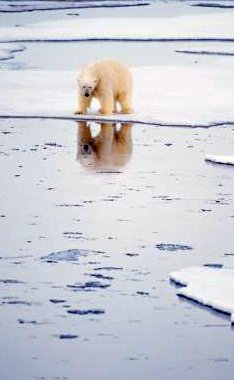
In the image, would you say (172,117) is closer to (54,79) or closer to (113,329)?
(54,79)


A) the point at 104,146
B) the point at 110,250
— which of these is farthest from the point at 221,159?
the point at 110,250

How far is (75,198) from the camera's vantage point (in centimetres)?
841

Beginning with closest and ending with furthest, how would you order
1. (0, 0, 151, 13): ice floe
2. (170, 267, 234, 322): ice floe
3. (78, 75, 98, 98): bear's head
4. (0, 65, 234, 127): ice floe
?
(170, 267, 234, 322): ice floe, (78, 75, 98, 98): bear's head, (0, 65, 234, 127): ice floe, (0, 0, 151, 13): ice floe

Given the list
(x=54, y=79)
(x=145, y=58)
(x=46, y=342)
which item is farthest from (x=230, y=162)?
(x=145, y=58)

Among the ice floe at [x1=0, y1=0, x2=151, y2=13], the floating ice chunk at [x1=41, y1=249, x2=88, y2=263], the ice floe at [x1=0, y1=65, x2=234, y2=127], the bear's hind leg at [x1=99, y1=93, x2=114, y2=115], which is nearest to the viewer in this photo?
the floating ice chunk at [x1=41, y1=249, x2=88, y2=263]

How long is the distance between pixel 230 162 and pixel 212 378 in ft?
15.8

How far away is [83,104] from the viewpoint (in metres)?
12.2

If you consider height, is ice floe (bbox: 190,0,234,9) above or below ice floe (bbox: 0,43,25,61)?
below

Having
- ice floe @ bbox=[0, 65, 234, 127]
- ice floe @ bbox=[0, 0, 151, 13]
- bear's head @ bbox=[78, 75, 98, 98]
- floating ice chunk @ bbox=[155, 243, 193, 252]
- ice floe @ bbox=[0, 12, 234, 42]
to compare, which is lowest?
ice floe @ bbox=[0, 0, 151, 13]

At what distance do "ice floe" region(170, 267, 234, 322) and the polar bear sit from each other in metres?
5.57

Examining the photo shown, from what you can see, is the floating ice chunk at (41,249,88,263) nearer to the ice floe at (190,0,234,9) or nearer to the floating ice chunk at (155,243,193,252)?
the floating ice chunk at (155,243,193,252)

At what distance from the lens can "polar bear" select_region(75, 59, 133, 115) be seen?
12.0 m

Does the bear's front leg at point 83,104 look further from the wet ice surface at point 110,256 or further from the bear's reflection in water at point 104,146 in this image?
the wet ice surface at point 110,256

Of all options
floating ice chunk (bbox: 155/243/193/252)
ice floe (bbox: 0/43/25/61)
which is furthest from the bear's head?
ice floe (bbox: 0/43/25/61)
